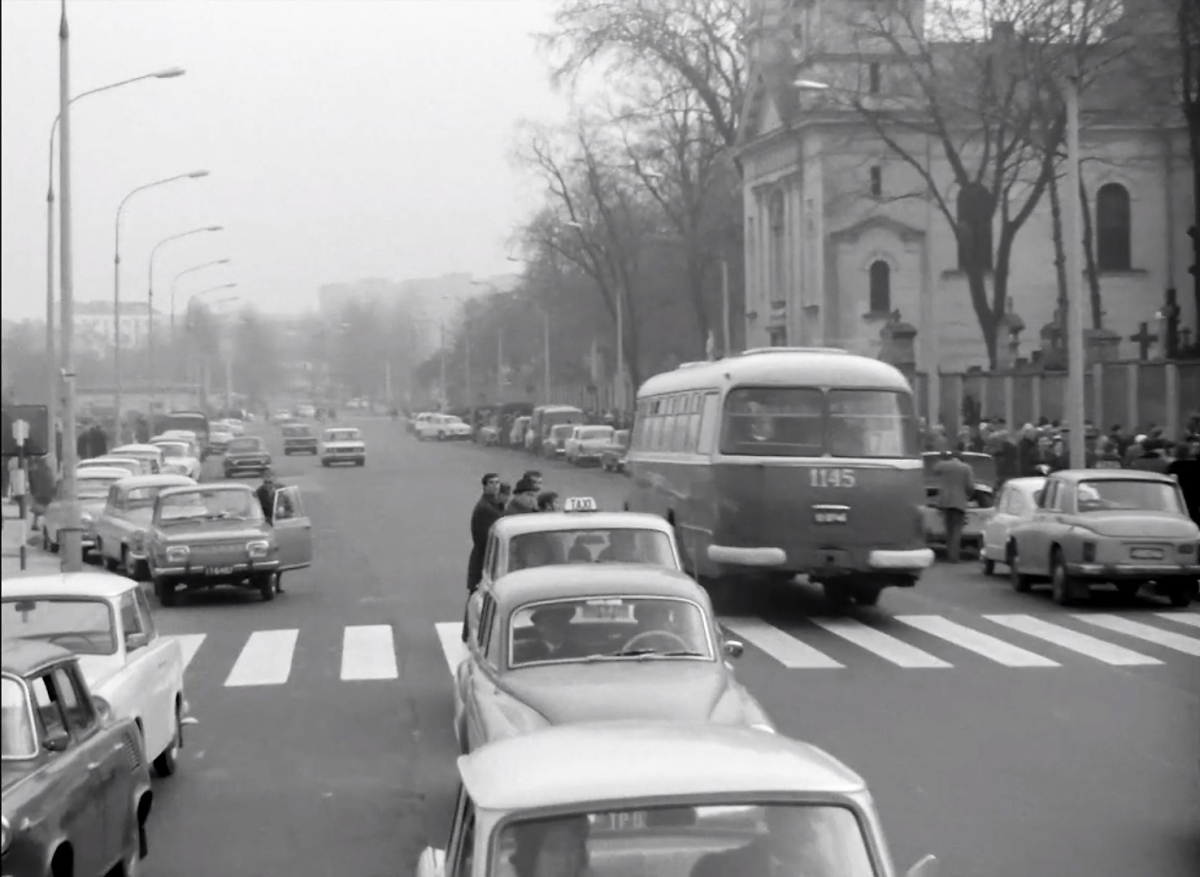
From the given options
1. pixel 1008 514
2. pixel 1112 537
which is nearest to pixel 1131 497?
pixel 1112 537

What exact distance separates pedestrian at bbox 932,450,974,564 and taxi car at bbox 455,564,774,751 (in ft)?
57.7

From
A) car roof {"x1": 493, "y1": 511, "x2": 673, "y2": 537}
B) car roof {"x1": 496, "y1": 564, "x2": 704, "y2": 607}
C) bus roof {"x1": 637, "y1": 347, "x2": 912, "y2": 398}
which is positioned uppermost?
bus roof {"x1": 637, "y1": 347, "x2": 912, "y2": 398}

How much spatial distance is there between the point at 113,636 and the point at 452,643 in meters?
8.43

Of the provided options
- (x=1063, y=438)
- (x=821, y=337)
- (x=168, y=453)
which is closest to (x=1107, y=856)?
(x=1063, y=438)

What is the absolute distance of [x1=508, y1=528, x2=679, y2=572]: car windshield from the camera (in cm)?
1434

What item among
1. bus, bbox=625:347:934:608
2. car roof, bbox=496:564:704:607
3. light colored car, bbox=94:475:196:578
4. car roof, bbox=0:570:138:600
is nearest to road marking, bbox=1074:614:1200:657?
bus, bbox=625:347:934:608

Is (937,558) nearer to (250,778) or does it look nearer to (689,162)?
(250,778)

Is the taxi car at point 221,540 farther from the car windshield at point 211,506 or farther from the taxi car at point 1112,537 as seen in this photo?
the taxi car at point 1112,537

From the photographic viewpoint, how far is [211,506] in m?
25.9

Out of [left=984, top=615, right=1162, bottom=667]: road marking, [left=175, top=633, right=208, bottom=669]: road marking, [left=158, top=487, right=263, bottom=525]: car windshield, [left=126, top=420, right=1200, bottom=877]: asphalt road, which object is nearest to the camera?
[left=126, top=420, right=1200, bottom=877]: asphalt road

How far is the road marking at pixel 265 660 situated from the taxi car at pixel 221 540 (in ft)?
10.3

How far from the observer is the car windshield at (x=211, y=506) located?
2561cm

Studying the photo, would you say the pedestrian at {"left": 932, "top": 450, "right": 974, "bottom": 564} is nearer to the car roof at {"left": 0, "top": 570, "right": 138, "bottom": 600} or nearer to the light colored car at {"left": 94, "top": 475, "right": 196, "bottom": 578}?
the light colored car at {"left": 94, "top": 475, "right": 196, "bottom": 578}

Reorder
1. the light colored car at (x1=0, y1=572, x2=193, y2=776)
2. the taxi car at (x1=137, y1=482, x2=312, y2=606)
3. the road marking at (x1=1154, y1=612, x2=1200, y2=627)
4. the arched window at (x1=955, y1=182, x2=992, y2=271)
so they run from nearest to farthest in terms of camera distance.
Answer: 1. the light colored car at (x1=0, y1=572, x2=193, y2=776)
2. the road marking at (x1=1154, y1=612, x2=1200, y2=627)
3. the taxi car at (x1=137, y1=482, x2=312, y2=606)
4. the arched window at (x1=955, y1=182, x2=992, y2=271)
